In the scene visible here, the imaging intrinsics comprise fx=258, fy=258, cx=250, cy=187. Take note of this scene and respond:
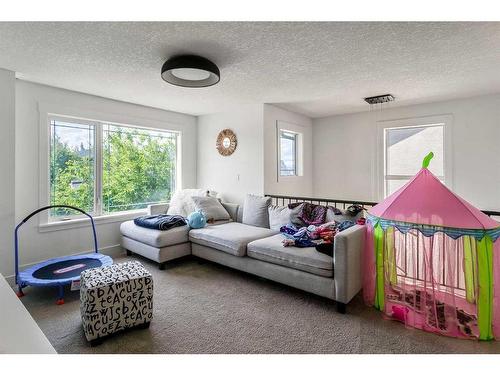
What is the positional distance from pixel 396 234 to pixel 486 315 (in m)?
0.74

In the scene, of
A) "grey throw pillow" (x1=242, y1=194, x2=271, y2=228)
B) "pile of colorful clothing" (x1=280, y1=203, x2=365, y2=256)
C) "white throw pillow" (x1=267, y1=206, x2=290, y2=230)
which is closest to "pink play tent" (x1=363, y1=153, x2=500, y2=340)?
"pile of colorful clothing" (x1=280, y1=203, x2=365, y2=256)

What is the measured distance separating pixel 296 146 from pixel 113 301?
3.99 metres

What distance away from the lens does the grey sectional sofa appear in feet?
7.22

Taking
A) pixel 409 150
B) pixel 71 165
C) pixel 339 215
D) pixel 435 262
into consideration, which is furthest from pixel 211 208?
pixel 409 150

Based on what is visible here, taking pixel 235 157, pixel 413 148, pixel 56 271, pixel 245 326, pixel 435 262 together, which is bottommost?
pixel 245 326

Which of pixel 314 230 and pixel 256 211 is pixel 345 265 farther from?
pixel 256 211

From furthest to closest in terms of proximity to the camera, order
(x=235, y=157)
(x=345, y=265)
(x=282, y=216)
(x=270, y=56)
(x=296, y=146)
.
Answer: (x=296, y=146) → (x=235, y=157) → (x=282, y=216) → (x=270, y=56) → (x=345, y=265)

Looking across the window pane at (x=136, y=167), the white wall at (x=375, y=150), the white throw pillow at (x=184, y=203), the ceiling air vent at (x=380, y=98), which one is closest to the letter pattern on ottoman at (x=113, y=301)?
the white throw pillow at (x=184, y=203)

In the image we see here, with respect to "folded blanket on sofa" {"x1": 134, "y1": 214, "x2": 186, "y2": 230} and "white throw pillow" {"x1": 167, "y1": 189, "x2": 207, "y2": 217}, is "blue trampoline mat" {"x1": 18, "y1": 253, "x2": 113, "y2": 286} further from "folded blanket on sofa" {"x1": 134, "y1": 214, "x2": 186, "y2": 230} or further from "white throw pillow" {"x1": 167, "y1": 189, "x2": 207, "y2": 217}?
"white throw pillow" {"x1": 167, "y1": 189, "x2": 207, "y2": 217}

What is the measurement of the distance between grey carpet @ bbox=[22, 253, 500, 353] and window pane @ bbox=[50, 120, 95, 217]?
1.22 m

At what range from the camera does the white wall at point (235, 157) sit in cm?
409

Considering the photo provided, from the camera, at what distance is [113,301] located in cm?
185

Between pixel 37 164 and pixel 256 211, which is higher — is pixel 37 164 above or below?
above
